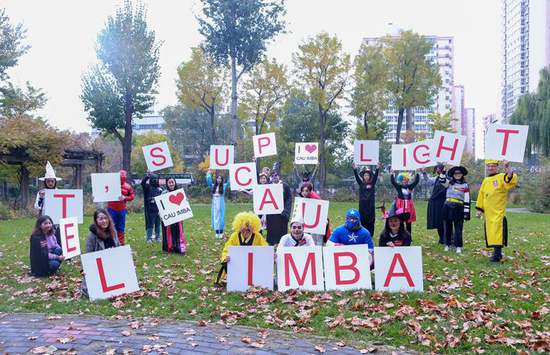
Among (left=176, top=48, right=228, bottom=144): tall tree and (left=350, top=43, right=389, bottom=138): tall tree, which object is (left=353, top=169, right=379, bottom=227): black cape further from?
(left=176, top=48, right=228, bottom=144): tall tree

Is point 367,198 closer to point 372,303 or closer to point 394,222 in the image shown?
point 394,222

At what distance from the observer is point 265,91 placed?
38344 millimetres

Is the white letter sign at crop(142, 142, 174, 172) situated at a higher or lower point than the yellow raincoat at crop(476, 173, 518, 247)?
higher

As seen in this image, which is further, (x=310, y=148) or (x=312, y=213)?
(x=310, y=148)

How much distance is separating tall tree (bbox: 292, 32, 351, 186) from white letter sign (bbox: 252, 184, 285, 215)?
87.5 ft

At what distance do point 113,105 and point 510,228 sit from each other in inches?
989

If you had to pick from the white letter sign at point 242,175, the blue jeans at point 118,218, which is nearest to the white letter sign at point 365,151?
the white letter sign at point 242,175

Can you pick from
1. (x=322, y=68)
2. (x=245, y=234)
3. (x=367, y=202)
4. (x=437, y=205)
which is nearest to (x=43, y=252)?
(x=245, y=234)

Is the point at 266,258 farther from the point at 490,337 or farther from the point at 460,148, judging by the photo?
the point at 460,148

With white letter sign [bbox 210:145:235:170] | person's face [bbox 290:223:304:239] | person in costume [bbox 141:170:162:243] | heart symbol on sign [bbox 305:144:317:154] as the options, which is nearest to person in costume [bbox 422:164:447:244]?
heart symbol on sign [bbox 305:144:317:154]

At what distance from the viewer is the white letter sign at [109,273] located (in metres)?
6.86

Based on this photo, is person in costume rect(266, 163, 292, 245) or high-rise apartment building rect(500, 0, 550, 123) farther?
high-rise apartment building rect(500, 0, 550, 123)

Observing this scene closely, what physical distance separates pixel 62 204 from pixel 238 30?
75.6ft

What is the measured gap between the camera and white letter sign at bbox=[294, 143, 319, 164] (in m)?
12.6
